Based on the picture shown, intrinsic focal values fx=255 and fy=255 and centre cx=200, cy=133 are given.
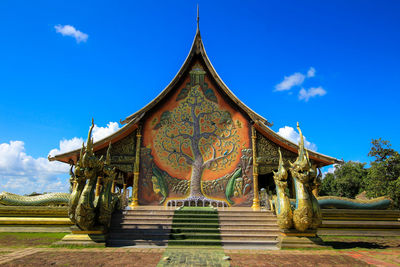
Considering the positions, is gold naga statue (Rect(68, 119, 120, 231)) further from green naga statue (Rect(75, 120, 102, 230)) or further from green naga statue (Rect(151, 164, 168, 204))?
green naga statue (Rect(151, 164, 168, 204))

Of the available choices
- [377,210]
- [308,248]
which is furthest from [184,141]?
[377,210]

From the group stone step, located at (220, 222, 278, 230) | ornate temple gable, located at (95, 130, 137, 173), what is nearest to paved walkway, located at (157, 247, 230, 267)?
stone step, located at (220, 222, 278, 230)

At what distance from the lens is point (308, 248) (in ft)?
22.2

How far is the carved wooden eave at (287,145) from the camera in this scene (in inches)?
444

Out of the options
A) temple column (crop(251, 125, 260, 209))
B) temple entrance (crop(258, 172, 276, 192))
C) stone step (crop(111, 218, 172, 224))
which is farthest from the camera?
temple entrance (crop(258, 172, 276, 192))

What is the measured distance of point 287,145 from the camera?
11.5m

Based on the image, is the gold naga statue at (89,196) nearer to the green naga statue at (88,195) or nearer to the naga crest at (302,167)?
the green naga statue at (88,195)

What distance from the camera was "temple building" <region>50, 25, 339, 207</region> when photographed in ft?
36.3

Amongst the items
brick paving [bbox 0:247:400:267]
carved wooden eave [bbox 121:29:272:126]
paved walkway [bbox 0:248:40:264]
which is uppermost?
carved wooden eave [bbox 121:29:272:126]

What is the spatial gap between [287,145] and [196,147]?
4105 mm

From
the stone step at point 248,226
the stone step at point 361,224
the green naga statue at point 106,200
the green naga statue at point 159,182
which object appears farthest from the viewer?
the green naga statue at point 159,182

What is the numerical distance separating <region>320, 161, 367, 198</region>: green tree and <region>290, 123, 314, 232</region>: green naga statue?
31376mm

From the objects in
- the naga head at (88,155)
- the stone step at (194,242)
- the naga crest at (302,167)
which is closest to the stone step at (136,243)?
the stone step at (194,242)

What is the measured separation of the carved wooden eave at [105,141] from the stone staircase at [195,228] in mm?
3556
